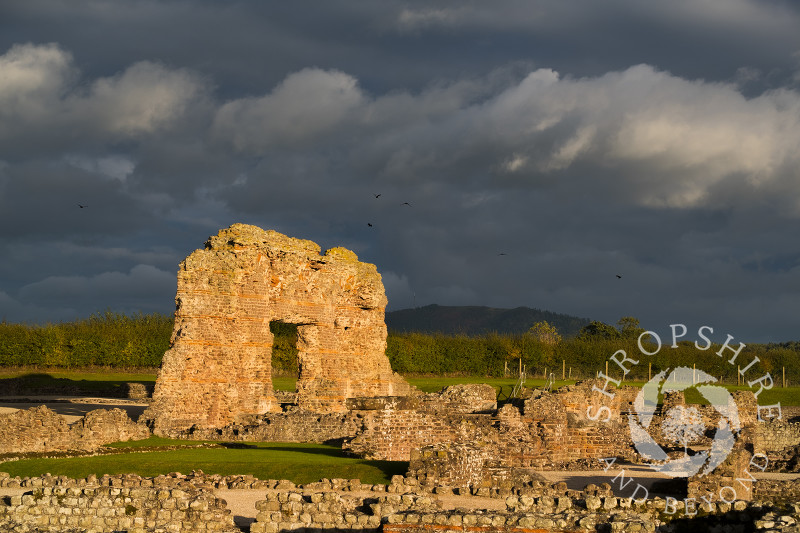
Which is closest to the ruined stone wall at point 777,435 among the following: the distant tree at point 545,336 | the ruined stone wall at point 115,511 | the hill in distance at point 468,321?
the ruined stone wall at point 115,511

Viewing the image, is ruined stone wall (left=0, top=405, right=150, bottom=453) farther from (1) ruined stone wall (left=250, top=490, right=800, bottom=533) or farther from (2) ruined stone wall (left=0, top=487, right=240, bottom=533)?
(1) ruined stone wall (left=250, top=490, right=800, bottom=533)

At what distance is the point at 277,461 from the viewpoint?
1875cm

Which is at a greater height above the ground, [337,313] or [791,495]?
[337,313]

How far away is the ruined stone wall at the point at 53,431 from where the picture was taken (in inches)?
864

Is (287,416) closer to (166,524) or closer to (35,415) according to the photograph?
(35,415)

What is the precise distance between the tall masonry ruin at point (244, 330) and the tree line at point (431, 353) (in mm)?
22375

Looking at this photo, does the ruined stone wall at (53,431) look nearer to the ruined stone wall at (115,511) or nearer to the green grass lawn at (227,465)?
the green grass lawn at (227,465)

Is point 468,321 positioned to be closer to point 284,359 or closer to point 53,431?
point 284,359

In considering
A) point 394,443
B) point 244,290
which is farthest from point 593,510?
point 244,290

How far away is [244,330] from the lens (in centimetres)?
2702

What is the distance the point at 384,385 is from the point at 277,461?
14790mm

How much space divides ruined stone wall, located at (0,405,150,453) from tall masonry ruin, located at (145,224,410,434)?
200 centimetres

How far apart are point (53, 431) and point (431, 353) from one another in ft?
116

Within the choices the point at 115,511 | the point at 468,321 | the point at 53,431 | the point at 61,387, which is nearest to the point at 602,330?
the point at 61,387
